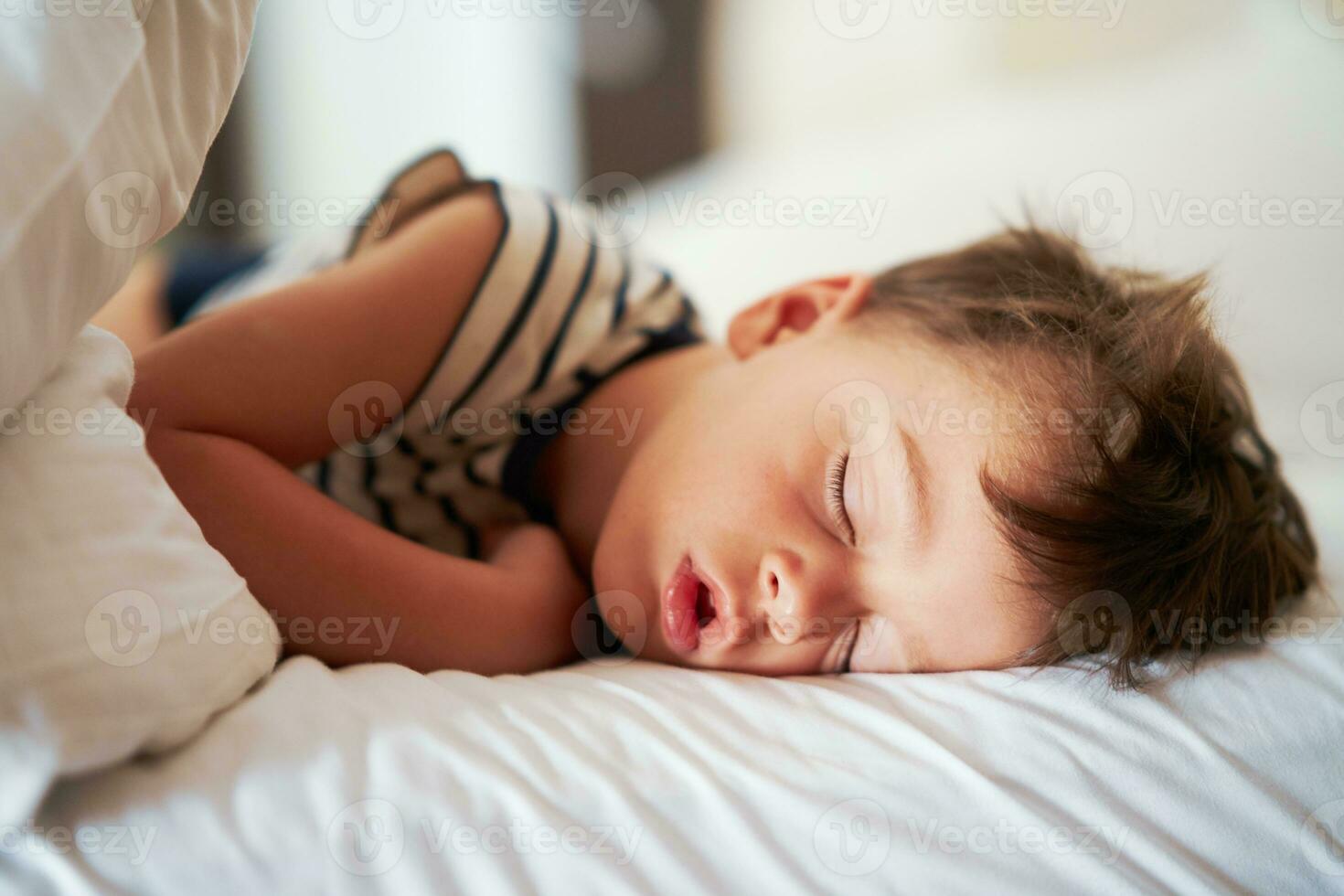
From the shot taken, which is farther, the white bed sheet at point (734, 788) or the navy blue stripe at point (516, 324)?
the navy blue stripe at point (516, 324)

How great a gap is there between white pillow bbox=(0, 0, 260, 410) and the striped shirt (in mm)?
396

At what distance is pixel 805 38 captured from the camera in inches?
89.9

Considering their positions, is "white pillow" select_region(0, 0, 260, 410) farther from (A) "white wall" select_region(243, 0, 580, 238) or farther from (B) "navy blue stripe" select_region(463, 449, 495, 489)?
(A) "white wall" select_region(243, 0, 580, 238)

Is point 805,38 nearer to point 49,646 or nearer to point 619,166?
point 619,166

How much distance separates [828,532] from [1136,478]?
0.74 ft

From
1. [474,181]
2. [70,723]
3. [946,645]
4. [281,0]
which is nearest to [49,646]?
[70,723]

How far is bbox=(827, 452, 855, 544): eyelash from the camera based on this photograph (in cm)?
76

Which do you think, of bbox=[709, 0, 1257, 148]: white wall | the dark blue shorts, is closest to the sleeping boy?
the dark blue shorts

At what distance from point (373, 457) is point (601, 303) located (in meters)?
0.29

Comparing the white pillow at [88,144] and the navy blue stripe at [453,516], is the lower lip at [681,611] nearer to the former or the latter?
the navy blue stripe at [453,516]

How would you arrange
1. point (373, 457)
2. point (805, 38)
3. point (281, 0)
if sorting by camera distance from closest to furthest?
1. point (373, 457)
2. point (805, 38)
3. point (281, 0)

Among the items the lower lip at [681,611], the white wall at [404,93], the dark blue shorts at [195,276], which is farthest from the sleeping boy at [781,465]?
the white wall at [404,93]

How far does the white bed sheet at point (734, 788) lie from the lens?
0.48 m

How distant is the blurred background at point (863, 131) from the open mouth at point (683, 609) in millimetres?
540
